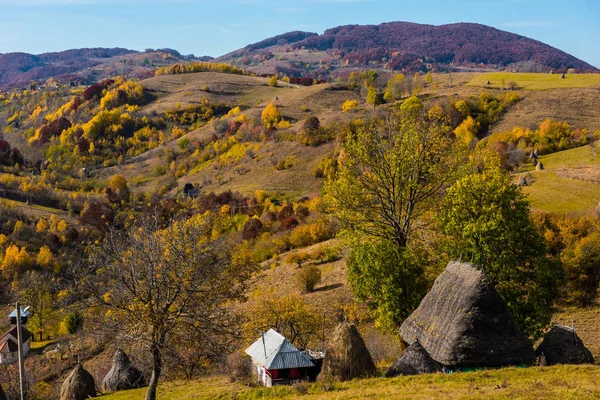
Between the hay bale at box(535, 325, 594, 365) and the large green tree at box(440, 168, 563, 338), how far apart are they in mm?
586

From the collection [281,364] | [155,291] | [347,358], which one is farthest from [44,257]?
[347,358]

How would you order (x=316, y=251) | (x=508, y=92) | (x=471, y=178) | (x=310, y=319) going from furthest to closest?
(x=508, y=92) < (x=316, y=251) < (x=310, y=319) < (x=471, y=178)

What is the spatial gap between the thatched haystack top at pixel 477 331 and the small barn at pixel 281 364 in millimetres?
6456

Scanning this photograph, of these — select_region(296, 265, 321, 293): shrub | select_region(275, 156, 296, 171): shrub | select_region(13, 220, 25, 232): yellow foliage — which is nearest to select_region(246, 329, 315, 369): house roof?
select_region(296, 265, 321, 293): shrub

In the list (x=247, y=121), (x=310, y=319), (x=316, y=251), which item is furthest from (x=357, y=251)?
(x=247, y=121)

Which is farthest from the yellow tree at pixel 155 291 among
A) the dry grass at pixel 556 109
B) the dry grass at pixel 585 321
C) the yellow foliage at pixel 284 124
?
the yellow foliage at pixel 284 124

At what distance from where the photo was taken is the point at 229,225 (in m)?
70.4

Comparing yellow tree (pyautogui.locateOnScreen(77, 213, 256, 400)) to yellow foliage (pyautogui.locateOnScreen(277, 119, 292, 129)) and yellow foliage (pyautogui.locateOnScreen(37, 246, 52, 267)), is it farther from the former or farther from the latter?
yellow foliage (pyautogui.locateOnScreen(277, 119, 292, 129))

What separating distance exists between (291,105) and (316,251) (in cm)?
8476

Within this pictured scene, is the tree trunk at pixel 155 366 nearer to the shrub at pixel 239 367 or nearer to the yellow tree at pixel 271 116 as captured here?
the shrub at pixel 239 367

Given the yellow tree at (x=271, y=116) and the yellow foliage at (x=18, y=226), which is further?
the yellow tree at (x=271, y=116)

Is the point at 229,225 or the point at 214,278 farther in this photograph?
the point at 229,225

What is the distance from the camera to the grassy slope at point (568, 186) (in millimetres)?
43312

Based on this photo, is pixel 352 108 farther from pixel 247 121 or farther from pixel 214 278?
pixel 214 278
